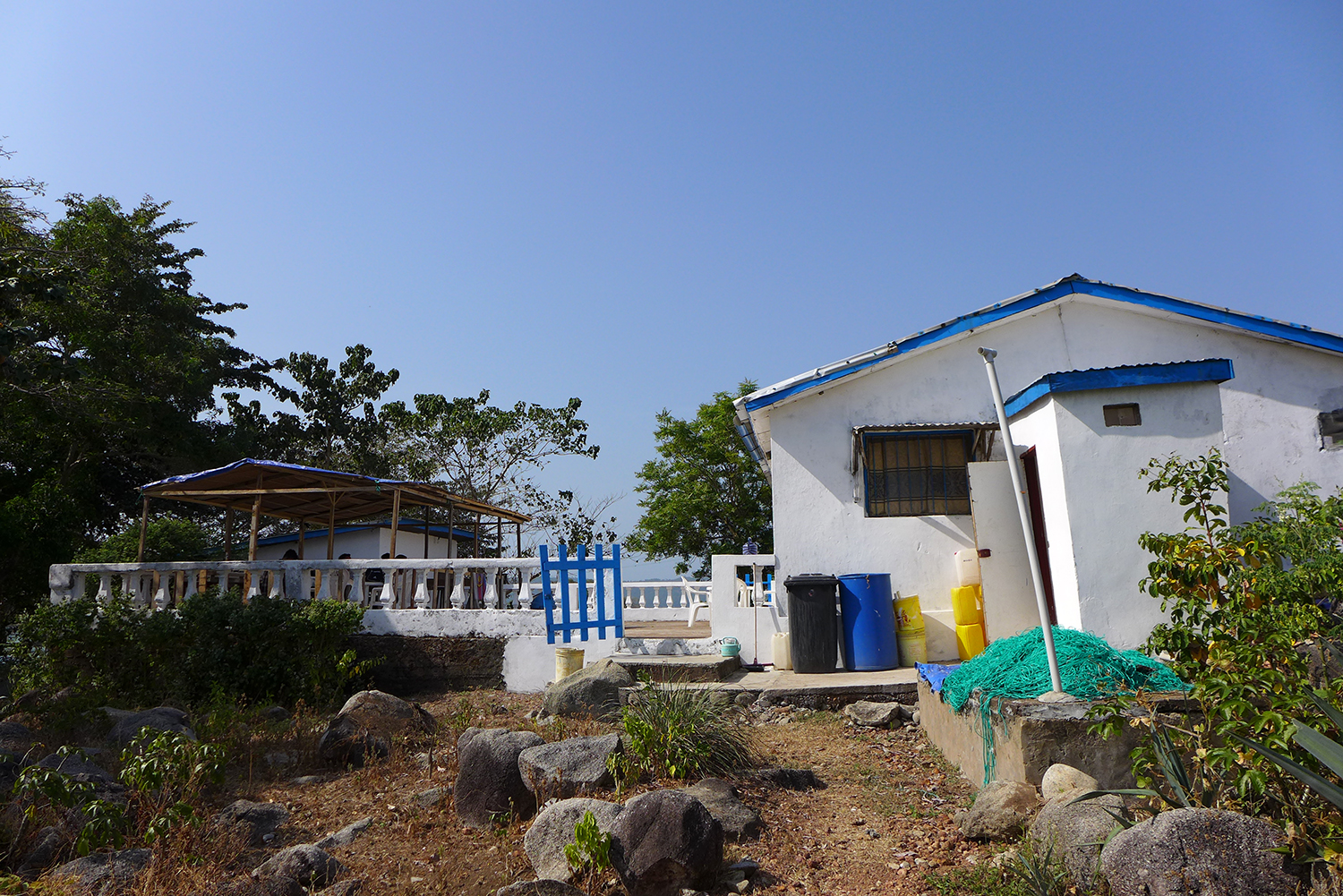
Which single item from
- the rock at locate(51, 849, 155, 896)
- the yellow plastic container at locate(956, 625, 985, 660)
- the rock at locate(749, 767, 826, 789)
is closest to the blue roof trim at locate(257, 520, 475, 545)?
the yellow plastic container at locate(956, 625, 985, 660)

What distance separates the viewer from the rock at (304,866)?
4.24 metres

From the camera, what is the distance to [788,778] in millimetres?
5832

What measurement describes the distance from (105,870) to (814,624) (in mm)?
6634

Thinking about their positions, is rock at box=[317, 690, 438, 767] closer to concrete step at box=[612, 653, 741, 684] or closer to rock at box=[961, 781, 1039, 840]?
concrete step at box=[612, 653, 741, 684]

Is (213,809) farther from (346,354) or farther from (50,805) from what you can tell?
(346,354)

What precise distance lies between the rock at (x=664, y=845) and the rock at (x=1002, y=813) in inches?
56.9

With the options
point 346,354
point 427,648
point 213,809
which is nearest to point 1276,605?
point 213,809

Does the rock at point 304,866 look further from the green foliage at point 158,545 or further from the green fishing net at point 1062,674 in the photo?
the green foliage at point 158,545

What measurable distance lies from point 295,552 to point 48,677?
12.6 metres

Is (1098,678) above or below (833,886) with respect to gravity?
above

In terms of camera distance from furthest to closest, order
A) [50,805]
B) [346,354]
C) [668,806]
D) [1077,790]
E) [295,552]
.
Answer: [346,354] < [295,552] < [50,805] < [1077,790] < [668,806]

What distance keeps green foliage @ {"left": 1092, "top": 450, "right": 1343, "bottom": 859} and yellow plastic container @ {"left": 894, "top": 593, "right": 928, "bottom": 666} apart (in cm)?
426

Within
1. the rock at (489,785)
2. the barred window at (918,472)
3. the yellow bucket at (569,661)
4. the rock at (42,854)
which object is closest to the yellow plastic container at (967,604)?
the barred window at (918,472)

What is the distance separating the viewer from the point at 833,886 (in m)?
4.24
